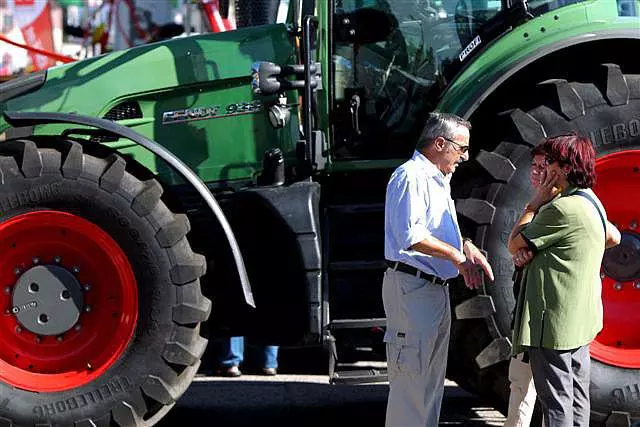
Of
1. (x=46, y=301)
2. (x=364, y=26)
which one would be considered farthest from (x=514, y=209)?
(x=46, y=301)

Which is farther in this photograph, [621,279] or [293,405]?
[293,405]

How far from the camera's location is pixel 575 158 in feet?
15.2

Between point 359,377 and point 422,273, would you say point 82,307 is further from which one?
point 422,273

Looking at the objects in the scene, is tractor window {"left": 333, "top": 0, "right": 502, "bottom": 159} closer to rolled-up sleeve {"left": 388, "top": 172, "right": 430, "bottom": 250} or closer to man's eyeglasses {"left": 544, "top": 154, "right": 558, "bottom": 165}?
rolled-up sleeve {"left": 388, "top": 172, "right": 430, "bottom": 250}

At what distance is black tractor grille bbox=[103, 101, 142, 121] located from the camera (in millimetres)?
6227

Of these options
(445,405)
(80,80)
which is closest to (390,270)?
(445,405)

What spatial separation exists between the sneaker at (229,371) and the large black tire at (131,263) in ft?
5.86

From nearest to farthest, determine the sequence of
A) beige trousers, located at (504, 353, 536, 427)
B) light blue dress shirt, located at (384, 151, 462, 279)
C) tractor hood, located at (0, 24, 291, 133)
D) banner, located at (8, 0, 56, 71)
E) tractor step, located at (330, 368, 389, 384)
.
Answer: light blue dress shirt, located at (384, 151, 462, 279)
beige trousers, located at (504, 353, 536, 427)
tractor step, located at (330, 368, 389, 384)
tractor hood, located at (0, 24, 291, 133)
banner, located at (8, 0, 56, 71)

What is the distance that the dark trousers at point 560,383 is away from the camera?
456cm

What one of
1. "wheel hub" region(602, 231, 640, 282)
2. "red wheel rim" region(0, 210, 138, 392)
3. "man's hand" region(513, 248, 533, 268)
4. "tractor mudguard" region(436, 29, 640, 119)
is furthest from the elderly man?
"red wheel rim" region(0, 210, 138, 392)

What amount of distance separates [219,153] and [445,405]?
196cm

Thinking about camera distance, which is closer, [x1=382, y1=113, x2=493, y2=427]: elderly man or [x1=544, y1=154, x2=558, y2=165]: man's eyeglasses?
[x1=544, y1=154, x2=558, y2=165]: man's eyeglasses

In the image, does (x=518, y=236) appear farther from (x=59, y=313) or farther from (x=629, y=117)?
(x=59, y=313)

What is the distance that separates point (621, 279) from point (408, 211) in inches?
54.3
